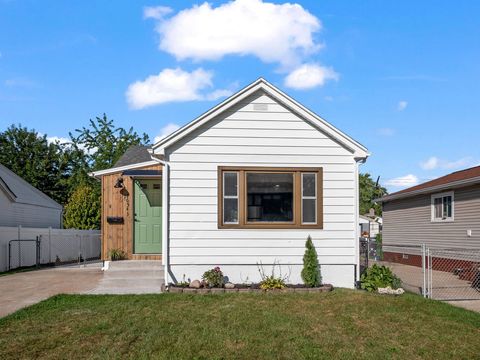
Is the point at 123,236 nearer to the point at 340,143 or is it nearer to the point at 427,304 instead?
the point at 340,143

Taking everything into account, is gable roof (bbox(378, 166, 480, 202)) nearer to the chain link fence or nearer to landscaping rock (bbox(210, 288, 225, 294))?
the chain link fence

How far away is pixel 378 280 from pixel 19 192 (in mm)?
17673

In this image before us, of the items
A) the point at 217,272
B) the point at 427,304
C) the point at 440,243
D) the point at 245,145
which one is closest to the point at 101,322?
the point at 217,272

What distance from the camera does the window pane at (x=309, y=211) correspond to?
35.5 ft

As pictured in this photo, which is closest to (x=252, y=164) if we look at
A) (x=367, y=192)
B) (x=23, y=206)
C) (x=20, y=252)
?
(x=20, y=252)

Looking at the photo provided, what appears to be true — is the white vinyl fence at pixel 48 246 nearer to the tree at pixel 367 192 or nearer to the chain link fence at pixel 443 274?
the chain link fence at pixel 443 274

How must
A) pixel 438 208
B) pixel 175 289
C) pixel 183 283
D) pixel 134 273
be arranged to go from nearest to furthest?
1. pixel 175 289
2. pixel 183 283
3. pixel 134 273
4. pixel 438 208

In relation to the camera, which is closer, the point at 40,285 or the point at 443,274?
the point at 40,285

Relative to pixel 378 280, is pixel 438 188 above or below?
above

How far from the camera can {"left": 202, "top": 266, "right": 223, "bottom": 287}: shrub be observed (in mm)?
10211

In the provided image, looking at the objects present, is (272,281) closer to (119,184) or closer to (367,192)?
(119,184)

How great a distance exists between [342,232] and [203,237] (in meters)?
3.04

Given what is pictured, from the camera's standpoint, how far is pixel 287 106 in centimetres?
1095

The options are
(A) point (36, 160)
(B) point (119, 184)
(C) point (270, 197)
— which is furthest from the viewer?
(A) point (36, 160)
